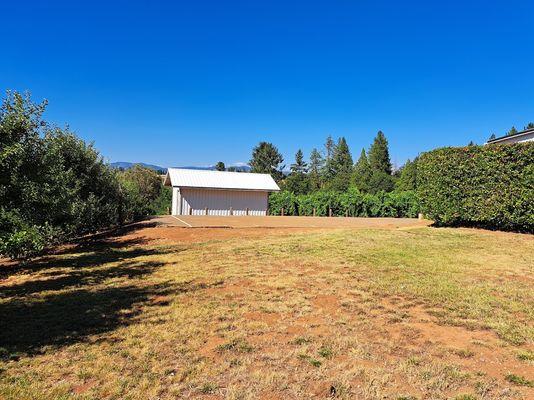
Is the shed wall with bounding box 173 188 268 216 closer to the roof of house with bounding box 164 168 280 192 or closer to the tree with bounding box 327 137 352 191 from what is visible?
the roof of house with bounding box 164 168 280 192

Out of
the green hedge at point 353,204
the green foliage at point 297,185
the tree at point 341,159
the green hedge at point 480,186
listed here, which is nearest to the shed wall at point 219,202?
the green hedge at point 353,204

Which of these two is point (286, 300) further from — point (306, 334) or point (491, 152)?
point (491, 152)

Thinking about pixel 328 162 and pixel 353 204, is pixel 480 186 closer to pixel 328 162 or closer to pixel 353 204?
pixel 353 204

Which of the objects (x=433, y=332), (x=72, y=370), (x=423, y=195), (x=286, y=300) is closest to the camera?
(x=72, y=370)

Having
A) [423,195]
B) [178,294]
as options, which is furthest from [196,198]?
[178,294]

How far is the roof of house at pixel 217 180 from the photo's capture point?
92.7ft

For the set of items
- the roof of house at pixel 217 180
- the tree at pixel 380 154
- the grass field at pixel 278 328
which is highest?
the tree at pixel 380 154

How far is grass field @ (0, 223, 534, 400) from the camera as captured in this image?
3.17 m

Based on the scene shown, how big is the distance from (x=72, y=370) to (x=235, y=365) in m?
1.54

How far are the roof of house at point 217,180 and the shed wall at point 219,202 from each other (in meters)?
0.51

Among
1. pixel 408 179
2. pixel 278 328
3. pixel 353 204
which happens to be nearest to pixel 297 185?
pixel 408 179

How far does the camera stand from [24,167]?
7.02m

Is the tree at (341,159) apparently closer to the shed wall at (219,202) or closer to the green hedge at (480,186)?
the shed wall at (219,202)

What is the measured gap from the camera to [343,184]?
48.2m
